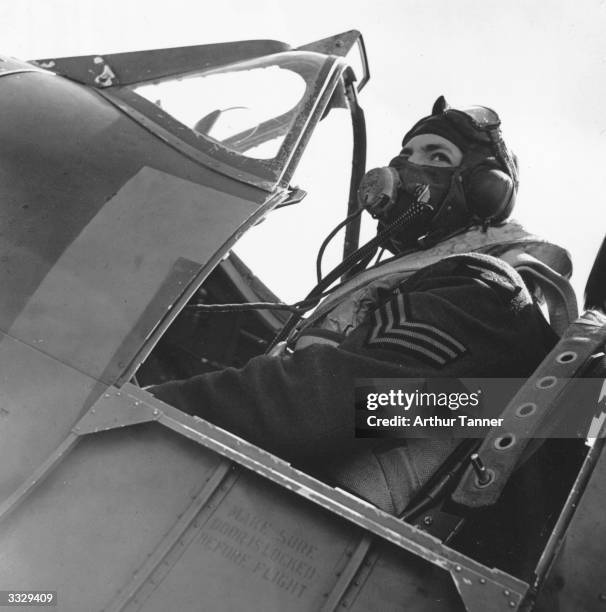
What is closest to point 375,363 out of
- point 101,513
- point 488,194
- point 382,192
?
point 101,513

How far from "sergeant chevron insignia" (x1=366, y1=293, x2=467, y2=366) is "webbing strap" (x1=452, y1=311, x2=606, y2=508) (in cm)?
26

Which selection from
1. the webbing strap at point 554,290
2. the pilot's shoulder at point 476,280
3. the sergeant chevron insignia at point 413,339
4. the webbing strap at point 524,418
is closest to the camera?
the webbing strap at point 524,418

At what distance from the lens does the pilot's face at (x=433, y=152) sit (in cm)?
327

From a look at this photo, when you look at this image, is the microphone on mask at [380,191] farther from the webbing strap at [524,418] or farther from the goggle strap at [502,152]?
the webbing strap at [524,418]

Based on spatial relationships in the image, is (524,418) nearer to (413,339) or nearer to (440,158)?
(413,339)

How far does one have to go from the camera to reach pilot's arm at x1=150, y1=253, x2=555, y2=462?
1999mm

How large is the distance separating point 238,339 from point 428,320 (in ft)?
5.55

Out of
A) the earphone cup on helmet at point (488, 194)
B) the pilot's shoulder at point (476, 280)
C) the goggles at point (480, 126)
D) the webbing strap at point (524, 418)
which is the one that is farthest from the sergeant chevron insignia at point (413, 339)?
the goggles at point (480, 126)

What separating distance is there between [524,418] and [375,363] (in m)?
0.40

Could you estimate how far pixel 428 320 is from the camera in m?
2.19

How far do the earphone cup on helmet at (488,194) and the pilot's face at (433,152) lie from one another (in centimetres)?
14

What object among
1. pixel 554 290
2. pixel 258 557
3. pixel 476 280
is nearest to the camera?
pixel 258 557

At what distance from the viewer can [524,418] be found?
186 cm

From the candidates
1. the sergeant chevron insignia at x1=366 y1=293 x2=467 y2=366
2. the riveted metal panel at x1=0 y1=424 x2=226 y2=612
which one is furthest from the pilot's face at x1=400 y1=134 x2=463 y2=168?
the riveted metal panel at x1=0 y1=424 x2=226 y2=612
